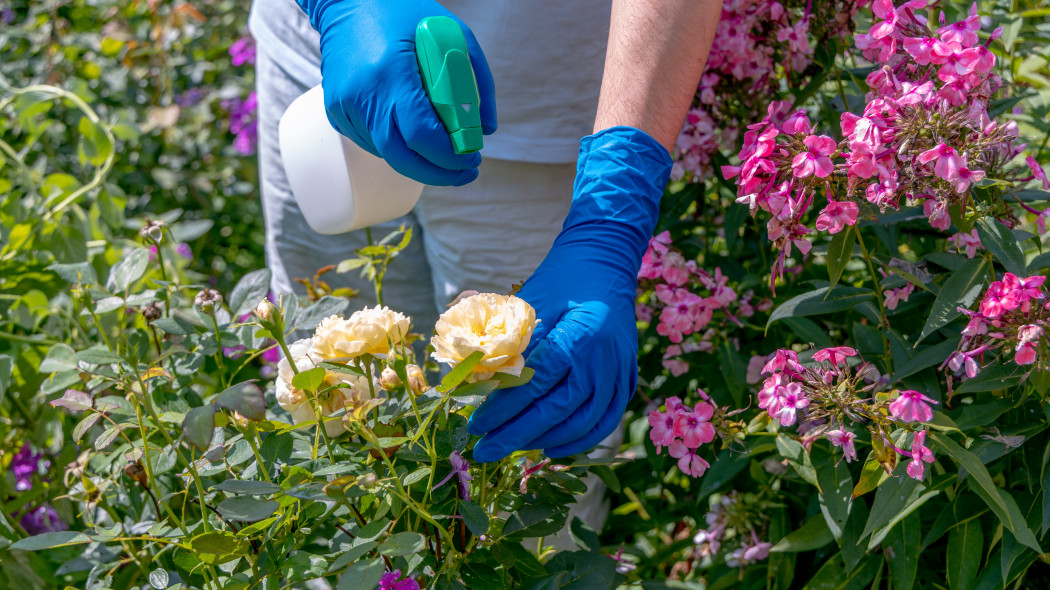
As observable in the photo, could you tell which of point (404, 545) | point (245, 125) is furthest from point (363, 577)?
point (245, 125)

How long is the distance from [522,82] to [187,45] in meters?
1.52

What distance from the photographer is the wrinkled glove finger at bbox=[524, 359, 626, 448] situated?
0.86m

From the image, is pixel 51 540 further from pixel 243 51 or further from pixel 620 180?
pixel 243 51

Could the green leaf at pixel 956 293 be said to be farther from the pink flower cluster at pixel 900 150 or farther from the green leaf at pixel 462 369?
the green leaf at pixel 462 369

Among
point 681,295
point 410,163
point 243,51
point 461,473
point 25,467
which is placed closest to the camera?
point 461,473

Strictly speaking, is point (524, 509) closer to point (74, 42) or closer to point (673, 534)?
point (673, 534)

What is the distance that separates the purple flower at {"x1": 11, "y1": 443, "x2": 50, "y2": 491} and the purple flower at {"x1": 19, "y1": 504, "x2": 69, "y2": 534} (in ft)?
0.15

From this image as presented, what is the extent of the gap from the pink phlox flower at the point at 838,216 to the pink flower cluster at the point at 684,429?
0.22 metres

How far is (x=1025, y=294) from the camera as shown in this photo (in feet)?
2.55

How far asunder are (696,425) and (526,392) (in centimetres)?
22

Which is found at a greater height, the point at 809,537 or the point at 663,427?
the point at 663,427

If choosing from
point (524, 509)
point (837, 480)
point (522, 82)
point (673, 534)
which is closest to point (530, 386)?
point (524, 509)

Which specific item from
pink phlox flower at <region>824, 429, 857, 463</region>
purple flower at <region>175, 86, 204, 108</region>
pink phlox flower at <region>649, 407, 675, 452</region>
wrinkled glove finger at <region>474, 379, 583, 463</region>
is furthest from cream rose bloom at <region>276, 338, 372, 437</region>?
purple flower at <region>175, 86, 204, 108</region>

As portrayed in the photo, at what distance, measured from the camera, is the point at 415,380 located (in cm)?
83
